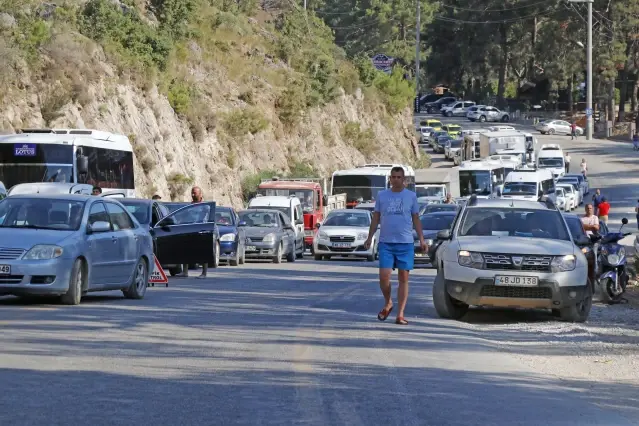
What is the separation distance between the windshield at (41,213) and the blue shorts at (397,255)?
14.7ft

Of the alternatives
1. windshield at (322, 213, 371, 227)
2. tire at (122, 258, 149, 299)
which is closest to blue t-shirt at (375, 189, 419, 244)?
tire at (122, 258, 149, 299)

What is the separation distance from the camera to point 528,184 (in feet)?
204

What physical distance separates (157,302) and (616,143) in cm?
9041

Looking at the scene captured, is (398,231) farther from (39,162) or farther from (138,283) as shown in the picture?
(39,162)

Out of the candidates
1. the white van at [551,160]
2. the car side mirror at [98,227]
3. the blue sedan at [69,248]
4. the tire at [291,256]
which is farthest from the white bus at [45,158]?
the white van at [551,160]

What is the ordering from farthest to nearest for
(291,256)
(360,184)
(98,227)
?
(360,184) < (291,256) < (98,227)

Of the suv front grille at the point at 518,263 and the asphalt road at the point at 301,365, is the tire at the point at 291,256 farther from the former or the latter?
the suv front grille at the point at 518,263

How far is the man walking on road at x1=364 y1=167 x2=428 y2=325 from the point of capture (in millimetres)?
16203

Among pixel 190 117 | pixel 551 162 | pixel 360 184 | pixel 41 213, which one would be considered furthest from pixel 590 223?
pixel 551 162

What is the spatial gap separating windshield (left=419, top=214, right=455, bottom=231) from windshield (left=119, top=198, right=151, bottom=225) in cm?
1169

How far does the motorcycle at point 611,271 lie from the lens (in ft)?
73.7

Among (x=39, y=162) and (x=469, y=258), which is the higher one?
(x=39, y=162)

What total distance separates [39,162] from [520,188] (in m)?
34.2

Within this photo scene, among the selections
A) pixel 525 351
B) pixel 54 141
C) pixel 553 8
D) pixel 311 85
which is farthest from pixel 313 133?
pixel 525 351
